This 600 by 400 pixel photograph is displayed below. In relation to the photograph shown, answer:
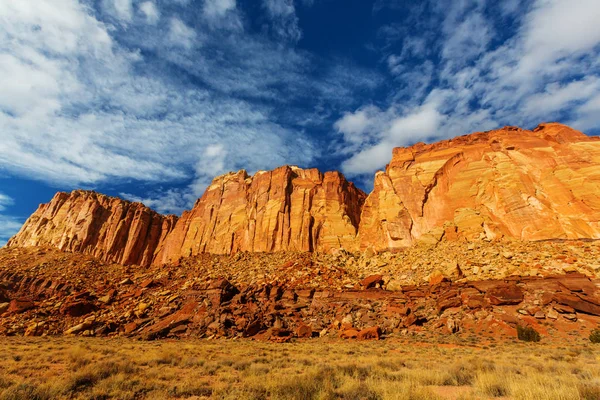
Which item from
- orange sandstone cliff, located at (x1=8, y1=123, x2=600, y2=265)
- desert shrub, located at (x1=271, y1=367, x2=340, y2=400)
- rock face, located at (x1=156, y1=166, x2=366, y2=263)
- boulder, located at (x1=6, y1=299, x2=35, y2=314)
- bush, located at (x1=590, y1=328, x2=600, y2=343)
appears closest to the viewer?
desert shrub, located at (x1=271, y1=367, x2=340, y2=400)

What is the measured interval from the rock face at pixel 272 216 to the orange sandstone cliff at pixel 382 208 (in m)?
0.23

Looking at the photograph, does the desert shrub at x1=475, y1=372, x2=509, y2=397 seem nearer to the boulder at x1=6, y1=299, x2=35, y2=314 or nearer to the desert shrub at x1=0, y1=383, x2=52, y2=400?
the desert shrub at x1=0, y1=383, x2=52, y2=400

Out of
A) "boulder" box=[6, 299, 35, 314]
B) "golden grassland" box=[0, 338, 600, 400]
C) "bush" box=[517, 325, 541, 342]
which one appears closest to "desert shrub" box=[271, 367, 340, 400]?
"golden grassland" box=[0, 338, 600, 400]

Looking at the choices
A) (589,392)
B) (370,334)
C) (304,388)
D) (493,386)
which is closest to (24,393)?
(304,388)

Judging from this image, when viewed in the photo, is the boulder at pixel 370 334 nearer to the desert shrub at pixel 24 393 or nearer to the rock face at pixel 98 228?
the desert shrub at pixel 24 393

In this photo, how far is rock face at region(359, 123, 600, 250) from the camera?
31906 millimetres

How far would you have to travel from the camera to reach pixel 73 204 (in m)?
73.7

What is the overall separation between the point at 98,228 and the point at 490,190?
79.4 meters

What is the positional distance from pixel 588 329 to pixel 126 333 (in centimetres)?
3933

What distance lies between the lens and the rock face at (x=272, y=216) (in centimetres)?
5166

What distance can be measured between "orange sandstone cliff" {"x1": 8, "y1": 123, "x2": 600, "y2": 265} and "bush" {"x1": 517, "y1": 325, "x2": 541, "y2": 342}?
50.0 feet

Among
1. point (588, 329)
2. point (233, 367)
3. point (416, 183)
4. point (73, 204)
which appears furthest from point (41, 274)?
point (588, 329)

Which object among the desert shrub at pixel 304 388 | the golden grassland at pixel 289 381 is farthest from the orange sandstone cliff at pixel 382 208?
the desert shrub at pixel 304 388

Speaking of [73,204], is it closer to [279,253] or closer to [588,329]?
[279,253]
